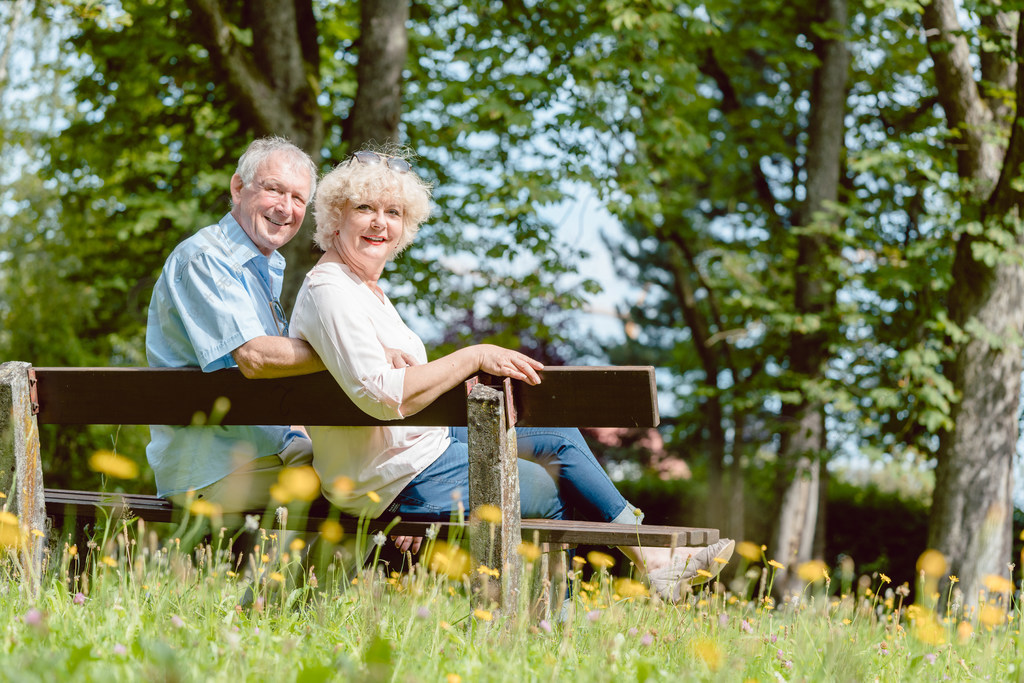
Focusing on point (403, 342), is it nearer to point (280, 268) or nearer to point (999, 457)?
point (280, 268)

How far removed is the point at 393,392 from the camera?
276cm

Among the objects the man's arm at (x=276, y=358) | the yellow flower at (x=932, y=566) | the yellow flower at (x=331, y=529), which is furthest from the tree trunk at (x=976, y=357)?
the man's arm at (x=276, y=358)

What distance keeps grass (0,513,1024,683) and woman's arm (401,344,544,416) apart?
48 centimetres

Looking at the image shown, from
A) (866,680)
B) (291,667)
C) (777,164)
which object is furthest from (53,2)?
(777,164)

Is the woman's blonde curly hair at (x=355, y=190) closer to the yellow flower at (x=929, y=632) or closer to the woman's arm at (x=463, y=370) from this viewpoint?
the woman's arm at (x=463, y=370)

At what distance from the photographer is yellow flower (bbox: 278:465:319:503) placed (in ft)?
9.95

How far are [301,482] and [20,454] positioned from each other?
3.19 feet

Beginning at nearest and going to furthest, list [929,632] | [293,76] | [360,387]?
[929,632], [360,387], [293,76]

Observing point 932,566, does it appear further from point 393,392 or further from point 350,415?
point 350,415

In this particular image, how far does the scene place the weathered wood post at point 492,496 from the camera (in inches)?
106

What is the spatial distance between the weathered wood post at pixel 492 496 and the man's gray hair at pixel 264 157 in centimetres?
161

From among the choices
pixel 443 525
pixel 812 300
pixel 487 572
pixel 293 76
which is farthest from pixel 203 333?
pixel 812 300

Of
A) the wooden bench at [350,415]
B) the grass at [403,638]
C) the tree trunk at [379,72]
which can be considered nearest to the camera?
the grass at [403,638]

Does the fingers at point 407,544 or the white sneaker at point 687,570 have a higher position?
the fingers at point 407,544
